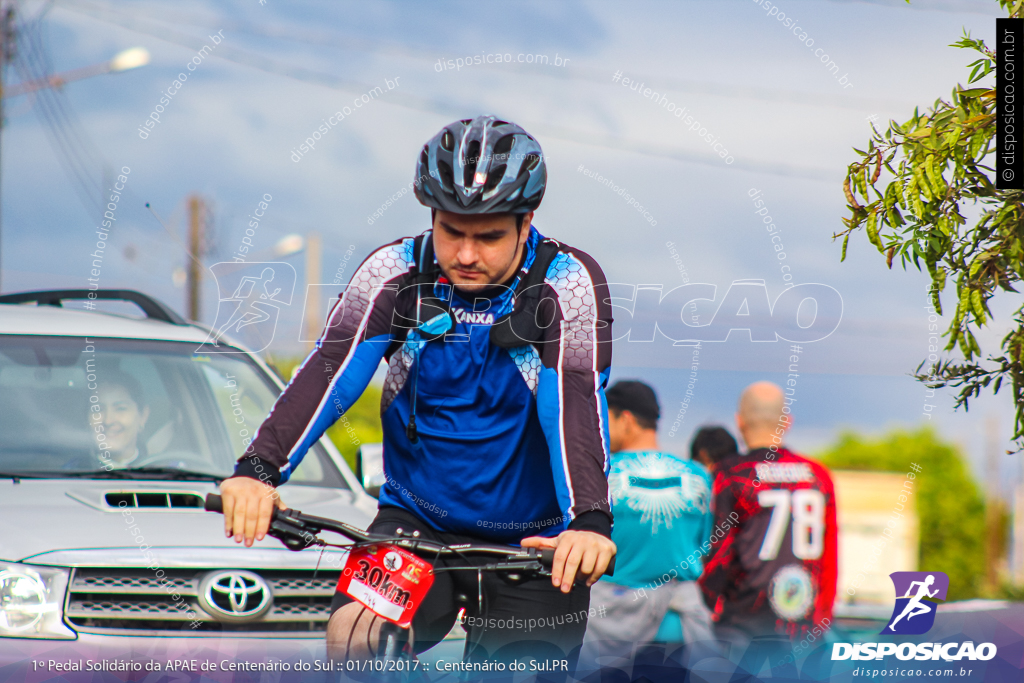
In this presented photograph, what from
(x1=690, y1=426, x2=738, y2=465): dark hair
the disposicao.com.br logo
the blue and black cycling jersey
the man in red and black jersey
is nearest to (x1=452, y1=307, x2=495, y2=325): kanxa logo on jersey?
the blue and black cycling jersey

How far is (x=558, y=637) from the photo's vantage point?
289 centimetres

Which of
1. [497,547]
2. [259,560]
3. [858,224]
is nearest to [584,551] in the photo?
[497,547]

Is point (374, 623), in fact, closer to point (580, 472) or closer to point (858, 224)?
point (580, 472)

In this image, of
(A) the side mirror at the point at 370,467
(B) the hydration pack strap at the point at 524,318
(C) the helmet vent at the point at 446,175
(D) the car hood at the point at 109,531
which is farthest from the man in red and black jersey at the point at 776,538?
(C) the helmet vent at the point at 446,175

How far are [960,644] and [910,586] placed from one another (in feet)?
1.21

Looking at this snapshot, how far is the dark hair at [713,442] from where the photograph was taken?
24.0 feet

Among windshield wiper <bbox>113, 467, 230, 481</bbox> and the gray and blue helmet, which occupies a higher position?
the gray and blue helmet

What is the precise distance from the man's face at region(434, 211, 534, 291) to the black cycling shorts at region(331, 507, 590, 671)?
0.74 metres

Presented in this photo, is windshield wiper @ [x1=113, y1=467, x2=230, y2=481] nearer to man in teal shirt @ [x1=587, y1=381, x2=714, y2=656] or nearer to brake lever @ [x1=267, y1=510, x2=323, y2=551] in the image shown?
brake lever @ [x1=267, y1=510, x2=323, y2=551]

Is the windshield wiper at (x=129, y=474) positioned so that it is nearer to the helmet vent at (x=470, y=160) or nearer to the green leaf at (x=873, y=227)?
the helmet vent at (x=470, y=160)

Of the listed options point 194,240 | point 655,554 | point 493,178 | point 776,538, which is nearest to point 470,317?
point 493,178

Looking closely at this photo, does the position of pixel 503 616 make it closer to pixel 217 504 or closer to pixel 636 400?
pixel 217 504

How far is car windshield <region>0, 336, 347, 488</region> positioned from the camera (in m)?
4.31

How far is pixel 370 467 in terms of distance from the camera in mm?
4320
